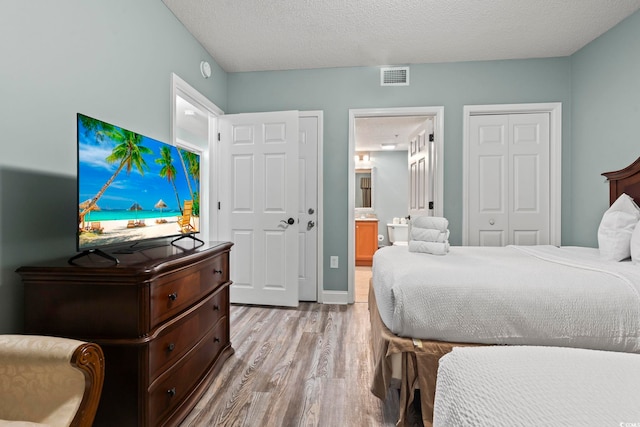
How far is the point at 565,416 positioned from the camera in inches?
19.7

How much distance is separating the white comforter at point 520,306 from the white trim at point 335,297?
1996 mm

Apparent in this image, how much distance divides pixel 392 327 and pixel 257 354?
4.09ft

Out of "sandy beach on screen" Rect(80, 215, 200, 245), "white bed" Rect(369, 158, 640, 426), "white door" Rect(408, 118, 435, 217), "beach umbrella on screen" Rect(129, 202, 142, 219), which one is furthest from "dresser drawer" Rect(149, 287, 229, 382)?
"white door" Rect(408, 118, 435, 217)

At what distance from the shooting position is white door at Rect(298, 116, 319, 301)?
140 inches

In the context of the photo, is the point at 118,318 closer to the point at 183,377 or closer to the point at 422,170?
the point at 183,377

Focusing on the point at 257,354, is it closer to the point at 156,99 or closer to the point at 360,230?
the point at 156,99

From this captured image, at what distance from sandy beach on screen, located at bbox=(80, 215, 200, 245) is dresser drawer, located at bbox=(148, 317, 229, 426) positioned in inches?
26.5

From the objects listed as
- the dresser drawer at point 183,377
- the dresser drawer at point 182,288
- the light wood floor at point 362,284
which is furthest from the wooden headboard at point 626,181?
the dresser drawer at point 183,377

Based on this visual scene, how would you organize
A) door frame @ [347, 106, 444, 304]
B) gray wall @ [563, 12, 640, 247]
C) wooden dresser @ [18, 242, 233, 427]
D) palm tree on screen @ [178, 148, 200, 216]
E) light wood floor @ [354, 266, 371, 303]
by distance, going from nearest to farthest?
wooden dresser @ [18, 242, 233, 427] < palm tree on screen @ [178, 148, 200, 216] < gray wall @ [563, 12, 640, 247] < door frame @ [347, 106, 444, 304] < light wood floor @ [354, 266, 371, 303]

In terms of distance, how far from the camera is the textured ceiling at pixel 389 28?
2.45 meters

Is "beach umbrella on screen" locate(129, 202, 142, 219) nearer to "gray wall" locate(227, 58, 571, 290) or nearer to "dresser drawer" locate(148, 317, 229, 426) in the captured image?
"dresser drawer" locate(148, 317, 229, 426)

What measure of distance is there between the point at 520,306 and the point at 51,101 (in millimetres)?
2409

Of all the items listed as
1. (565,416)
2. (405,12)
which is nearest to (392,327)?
(565,416)

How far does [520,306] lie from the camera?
1.37 meters
